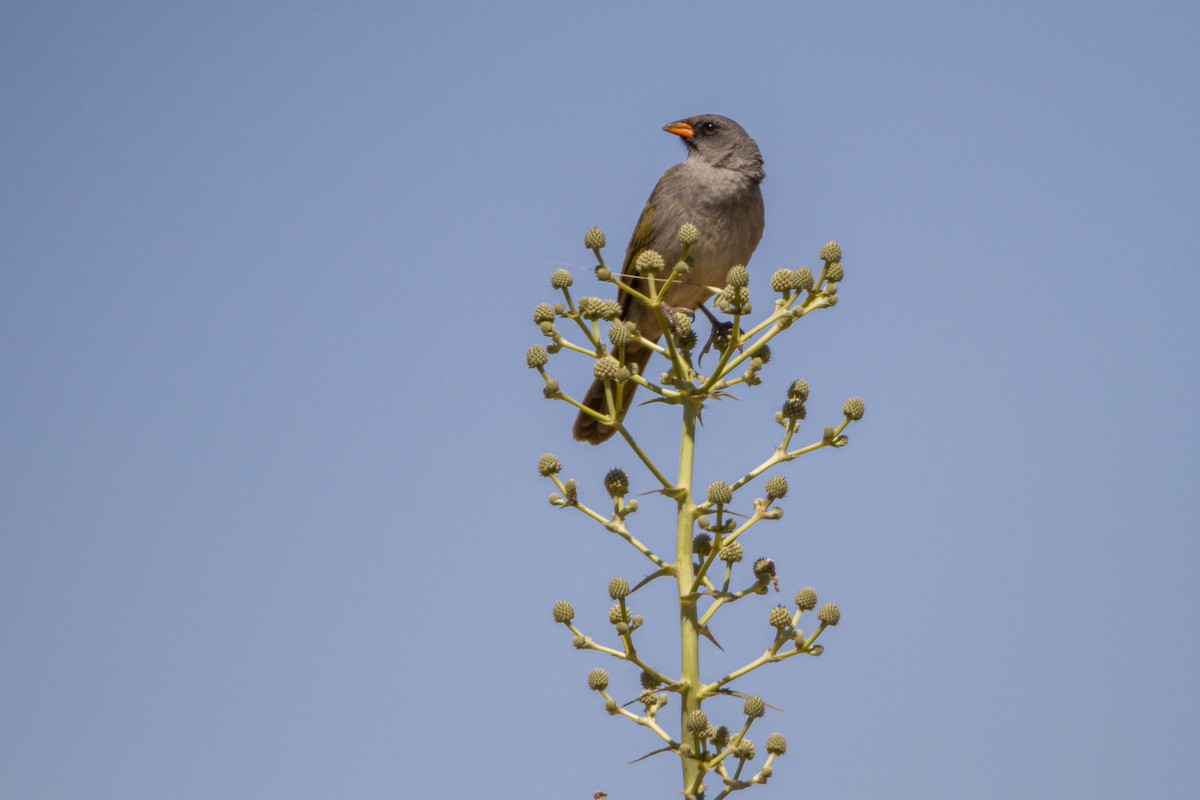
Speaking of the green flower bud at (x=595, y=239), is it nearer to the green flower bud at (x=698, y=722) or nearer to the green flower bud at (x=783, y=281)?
the green flower bud at (x=783, y=281)

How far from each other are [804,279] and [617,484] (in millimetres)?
1061

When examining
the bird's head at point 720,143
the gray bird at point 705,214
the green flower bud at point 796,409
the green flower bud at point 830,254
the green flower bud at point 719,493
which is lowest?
the green flower bud at point 719,493

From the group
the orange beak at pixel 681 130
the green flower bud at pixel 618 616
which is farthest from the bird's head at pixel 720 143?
the green flower bud at pixel 618 616

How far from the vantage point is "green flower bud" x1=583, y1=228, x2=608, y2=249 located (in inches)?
209

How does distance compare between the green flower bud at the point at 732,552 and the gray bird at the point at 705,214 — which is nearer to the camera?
the green flower bud at the point at 732,552

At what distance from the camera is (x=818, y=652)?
15.1ft

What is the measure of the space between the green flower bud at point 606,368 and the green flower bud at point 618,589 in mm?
767

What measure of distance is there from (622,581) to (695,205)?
421cm

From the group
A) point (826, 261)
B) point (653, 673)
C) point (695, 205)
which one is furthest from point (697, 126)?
point (653, 673)

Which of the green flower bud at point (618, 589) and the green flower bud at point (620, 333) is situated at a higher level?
the green flower bud at point (620, 333)

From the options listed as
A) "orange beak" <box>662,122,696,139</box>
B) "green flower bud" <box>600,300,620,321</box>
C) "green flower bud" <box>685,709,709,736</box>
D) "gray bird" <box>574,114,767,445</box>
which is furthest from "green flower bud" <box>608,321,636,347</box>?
"orange beak" <box>662,122,696,139</box>

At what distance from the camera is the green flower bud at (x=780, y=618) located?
4.58 metres

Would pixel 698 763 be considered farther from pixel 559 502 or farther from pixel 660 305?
pixel 660 305

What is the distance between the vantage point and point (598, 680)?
181 inches
